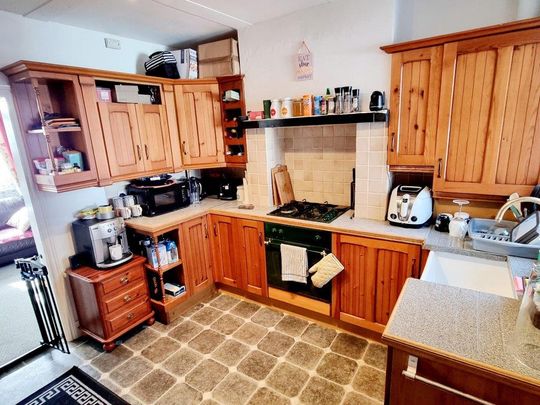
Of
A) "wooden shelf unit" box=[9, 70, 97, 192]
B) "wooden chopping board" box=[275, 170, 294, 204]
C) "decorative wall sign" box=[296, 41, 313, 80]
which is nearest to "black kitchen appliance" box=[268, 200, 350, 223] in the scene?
"wooden chopping board" box=[275, 170, 294, 204]

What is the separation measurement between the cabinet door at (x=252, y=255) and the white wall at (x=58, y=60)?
126 cm

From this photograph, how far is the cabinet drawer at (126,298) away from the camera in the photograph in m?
2.32

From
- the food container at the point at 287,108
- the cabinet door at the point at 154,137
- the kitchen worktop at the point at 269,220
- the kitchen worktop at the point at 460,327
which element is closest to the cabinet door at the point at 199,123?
the cabinet door at the point at 154,137

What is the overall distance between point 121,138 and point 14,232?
3043 mm

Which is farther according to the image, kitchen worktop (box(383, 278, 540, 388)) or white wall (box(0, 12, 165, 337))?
white wall (box(0, 12, 165, 337))

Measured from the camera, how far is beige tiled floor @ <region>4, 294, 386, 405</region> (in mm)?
1904

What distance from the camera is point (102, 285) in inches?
88.6

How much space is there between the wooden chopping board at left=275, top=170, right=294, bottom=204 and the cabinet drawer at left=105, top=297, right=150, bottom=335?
1526 millimetres

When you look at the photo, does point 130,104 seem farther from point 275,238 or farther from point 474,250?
point 474,250

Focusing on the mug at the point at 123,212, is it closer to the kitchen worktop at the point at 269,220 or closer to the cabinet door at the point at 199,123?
the kitchen worktop at the point at 269,220

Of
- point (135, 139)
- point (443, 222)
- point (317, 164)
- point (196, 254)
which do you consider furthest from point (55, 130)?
point (443, 222)

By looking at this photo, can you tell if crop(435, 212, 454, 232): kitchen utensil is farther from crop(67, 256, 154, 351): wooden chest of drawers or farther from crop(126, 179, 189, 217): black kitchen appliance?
crop(67, 256, 154, 351): wooden chest of drawers

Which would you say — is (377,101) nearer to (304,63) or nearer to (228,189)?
(304,63)

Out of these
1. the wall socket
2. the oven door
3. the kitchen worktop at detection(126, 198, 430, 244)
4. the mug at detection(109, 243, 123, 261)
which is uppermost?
the wall socket
